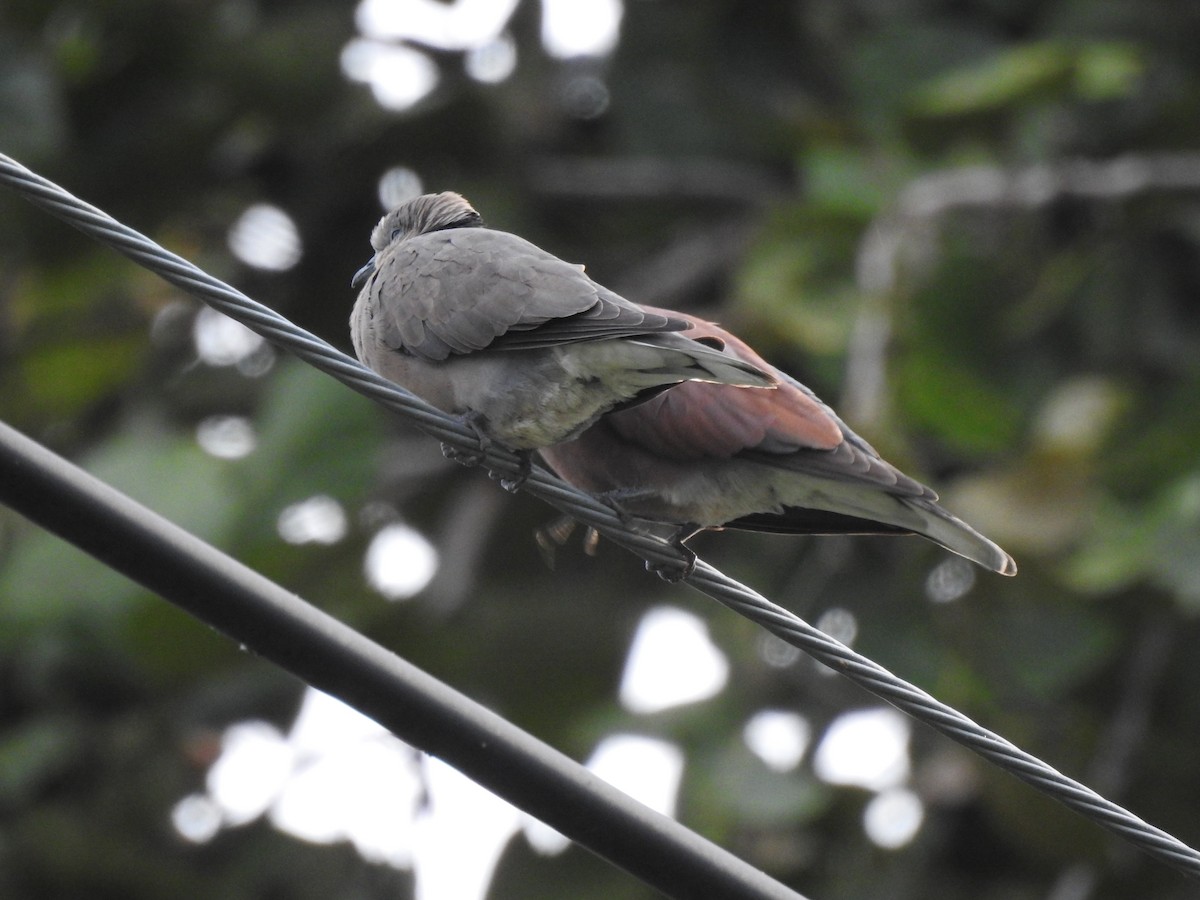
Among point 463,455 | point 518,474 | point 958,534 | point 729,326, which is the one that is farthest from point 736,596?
point 729,326

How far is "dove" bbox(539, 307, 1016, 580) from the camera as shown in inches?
181

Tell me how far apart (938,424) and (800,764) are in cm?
211

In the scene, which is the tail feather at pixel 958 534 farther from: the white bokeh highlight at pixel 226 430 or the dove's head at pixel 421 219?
the white bokeh highlight at pixel 226 430

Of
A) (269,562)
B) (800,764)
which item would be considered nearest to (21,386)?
(269,562)

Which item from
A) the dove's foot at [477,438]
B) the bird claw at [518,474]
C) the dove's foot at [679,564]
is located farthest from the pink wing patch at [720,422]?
the dove's foot at [477,438]

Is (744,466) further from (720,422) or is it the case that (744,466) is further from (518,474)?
(518,474)

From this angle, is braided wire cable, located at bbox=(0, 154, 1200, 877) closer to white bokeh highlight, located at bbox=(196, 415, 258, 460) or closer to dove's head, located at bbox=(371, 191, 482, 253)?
dove's head, located at bbox=(371, 191, 482, 253)

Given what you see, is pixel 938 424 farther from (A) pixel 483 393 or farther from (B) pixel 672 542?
(A) pixel 483 393

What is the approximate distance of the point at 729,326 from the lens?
823 cm

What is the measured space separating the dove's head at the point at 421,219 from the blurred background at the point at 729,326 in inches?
85.6

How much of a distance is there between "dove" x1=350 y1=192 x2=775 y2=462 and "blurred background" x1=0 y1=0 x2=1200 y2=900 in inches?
99.9

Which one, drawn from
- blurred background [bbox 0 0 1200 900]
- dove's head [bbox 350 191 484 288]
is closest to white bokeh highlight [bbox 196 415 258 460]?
blurred background [bbox 0 0 1200 900]

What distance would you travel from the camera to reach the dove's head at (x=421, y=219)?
17.4ft

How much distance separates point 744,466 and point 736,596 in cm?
127
